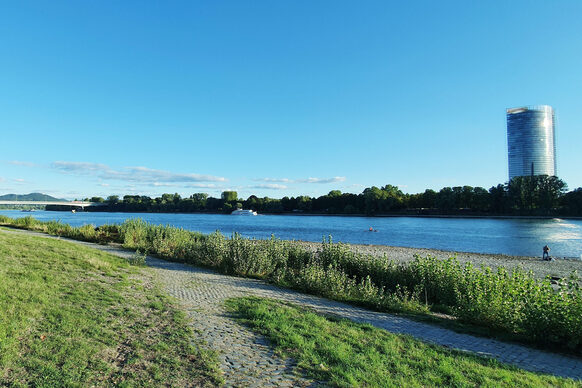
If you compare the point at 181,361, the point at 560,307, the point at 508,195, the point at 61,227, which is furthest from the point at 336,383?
the point at 508,195

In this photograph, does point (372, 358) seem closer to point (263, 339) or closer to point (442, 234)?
point (263, 339)

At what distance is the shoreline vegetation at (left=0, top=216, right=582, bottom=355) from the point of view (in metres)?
7.32

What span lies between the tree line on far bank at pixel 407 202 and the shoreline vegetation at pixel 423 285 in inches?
4960

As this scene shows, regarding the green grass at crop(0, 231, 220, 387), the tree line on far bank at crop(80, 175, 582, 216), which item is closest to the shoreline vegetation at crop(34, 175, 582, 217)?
the tree line on far bank at crop(80, 175, 582, 216)

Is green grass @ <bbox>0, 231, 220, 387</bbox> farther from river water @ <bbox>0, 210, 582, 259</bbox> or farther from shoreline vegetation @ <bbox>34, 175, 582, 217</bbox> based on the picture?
shoreline vegetation @ <bbox>34, 175, 582, 217</bbox>

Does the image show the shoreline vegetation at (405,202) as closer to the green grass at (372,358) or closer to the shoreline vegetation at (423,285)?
the shoreline vegetation at (423,285)

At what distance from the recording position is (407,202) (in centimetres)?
14362

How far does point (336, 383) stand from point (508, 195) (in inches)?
5502

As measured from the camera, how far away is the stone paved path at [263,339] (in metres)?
4.75

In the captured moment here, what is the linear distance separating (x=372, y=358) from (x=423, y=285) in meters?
7.20

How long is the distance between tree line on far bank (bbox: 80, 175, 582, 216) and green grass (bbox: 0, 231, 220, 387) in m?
135

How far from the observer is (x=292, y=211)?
17688cm

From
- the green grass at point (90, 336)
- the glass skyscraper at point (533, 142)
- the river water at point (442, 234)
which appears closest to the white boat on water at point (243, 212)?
the river water at point (442, 234)

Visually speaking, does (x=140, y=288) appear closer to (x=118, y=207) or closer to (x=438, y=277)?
(x=438, y=277)
